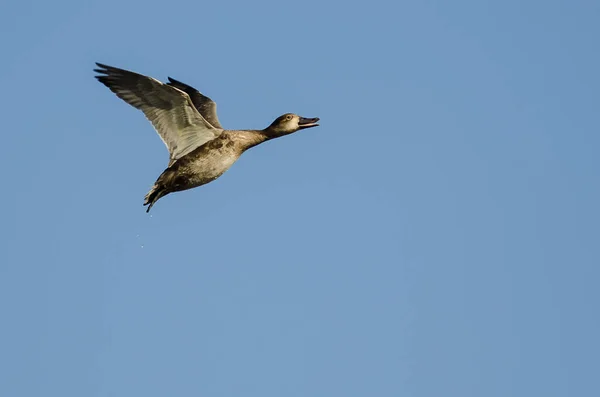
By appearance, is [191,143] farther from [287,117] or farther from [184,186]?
[287,117]

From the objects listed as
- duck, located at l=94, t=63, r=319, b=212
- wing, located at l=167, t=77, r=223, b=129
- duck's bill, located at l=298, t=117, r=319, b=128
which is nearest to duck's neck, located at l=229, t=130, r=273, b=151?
duck, located at l=94, t=63, r=319, b=212

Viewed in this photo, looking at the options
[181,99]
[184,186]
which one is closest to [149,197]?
[184,186]

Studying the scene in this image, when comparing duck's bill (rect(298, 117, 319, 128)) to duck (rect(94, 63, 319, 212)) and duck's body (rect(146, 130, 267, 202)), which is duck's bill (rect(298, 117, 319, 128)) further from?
duck's body (rect(146, 130, 267, 202))

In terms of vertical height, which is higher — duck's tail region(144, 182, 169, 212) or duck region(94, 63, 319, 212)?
duck region(94, 63, 319, 212)

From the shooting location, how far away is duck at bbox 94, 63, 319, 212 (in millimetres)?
20078

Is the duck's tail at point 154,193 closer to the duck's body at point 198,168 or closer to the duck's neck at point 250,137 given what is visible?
the duck's body at point 198,168

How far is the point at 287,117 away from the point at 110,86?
389 cm

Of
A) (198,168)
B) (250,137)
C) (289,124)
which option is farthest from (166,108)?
(289,124)

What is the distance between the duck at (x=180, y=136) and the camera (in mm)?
20078

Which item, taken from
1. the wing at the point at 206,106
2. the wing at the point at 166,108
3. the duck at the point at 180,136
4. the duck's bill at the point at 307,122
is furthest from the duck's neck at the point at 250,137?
the wing at the point at 206,106

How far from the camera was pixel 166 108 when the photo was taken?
20500mm

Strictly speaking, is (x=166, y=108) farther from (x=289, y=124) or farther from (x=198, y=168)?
(x=289, y=124)

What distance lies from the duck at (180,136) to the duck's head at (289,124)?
0.61 m

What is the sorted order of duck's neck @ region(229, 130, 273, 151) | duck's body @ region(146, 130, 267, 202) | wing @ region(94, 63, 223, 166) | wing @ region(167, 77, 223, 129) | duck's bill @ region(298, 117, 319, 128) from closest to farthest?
wing @ region(94, 63, 223, 166) → duck's body @ region(146, 130, 267, 202) → duck's neck @ region(229, 130, 273, 151) → duck's bill @ region(298, 117, 319, 128) → wing @ region(167, 77, 223, 129)
